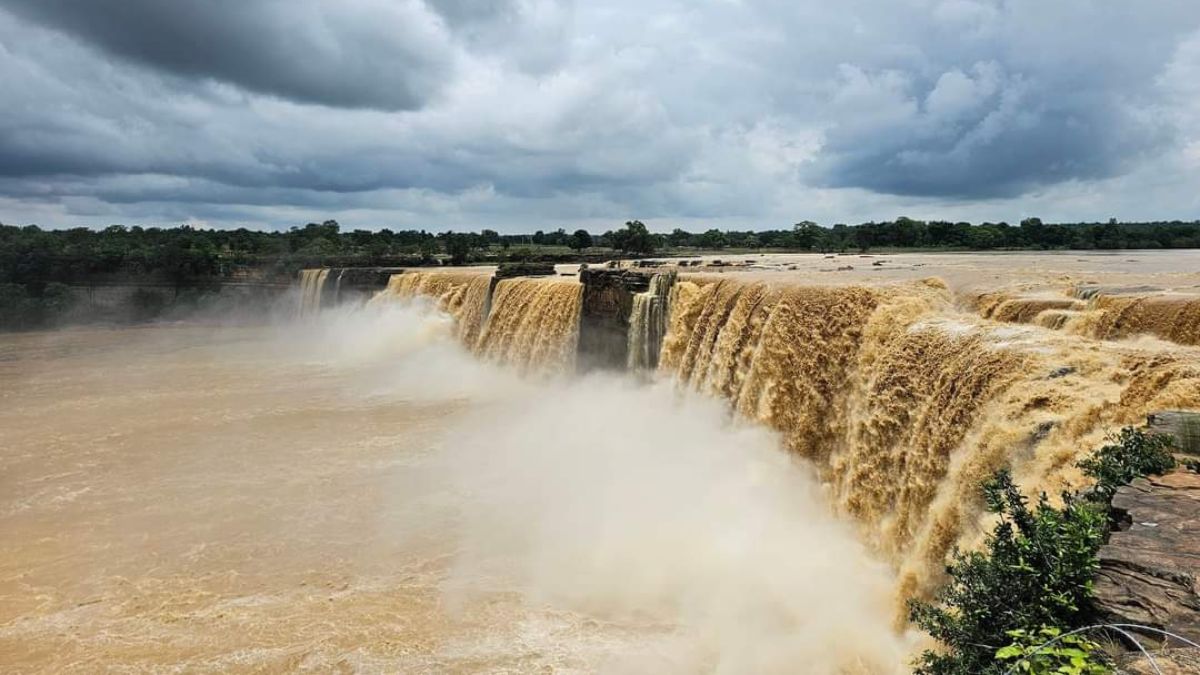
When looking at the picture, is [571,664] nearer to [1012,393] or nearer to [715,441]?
[1012,393]

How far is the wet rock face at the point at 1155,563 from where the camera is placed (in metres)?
3.48

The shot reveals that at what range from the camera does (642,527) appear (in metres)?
10.5

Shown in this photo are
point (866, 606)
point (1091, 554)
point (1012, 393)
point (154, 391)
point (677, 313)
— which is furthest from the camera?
point (154, 391)

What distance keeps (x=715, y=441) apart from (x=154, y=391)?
19104 mm

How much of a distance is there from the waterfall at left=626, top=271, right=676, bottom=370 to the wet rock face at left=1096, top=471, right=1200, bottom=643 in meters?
12.8

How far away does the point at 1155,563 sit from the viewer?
12.5ft

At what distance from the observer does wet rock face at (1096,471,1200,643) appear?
3.48 m

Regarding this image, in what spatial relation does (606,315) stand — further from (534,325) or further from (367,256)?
(367,256)

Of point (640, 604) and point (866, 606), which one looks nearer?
point (866, 606)

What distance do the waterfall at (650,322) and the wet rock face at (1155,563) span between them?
12.8 m

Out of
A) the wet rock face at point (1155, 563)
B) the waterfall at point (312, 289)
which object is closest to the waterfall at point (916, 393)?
the wet rock face at point (1155, 563)

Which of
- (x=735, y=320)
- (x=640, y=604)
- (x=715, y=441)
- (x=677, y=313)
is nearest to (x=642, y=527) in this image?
(x=640, y=604)

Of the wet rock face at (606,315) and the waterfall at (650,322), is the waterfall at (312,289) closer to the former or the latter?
the wet rock face at (606,315)

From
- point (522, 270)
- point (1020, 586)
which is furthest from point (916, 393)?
point (522, 270)
